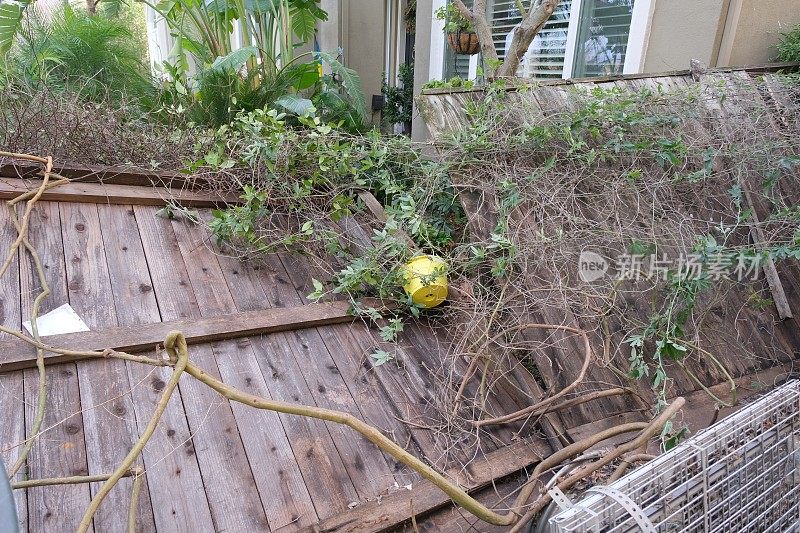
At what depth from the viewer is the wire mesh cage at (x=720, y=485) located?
1.14 m

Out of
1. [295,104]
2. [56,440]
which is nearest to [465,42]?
[295,104]

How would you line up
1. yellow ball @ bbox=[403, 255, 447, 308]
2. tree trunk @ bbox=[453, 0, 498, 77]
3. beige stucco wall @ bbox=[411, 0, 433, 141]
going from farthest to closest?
beige stucco wall @ bbox=[411, 0, 433, 141]
tree trunk @ bbox=[453, 0, 498, 77]
yellow ball @ bbox=[403, 255, 447, 308]

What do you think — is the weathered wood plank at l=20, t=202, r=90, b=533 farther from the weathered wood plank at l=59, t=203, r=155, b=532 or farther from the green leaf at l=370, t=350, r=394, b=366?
the green leaf at l=370, t=350, r=394, b=366

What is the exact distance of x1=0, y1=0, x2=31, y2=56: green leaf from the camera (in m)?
4.88

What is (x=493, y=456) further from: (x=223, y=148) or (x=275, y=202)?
(x=223, y=148)

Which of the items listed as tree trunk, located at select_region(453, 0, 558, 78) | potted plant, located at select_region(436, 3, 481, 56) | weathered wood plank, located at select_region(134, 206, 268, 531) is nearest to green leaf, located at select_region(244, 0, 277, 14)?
potted plant, located at select_region(436, 3, 481, 56)

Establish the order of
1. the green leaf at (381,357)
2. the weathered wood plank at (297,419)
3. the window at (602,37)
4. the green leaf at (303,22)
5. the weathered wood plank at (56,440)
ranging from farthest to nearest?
the green leaf at (303,22) < the window at (602,37) < the green leaf at (381,357) < the weathered wood plank at (297,419) < the weathered wood plank at (56,440)

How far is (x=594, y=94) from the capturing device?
3.19m

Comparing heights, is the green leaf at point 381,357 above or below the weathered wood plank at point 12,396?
below

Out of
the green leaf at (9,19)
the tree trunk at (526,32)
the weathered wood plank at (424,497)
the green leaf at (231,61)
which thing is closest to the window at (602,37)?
the tree trunk at (526,32)

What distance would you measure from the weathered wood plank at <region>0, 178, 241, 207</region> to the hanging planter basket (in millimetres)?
3588

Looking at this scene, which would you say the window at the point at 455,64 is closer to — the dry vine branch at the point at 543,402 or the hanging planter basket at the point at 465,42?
the hanging planter basket at the point at 465,42

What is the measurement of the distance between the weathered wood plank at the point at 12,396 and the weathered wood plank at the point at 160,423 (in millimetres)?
328

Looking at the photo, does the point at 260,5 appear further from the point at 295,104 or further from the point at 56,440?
the point at 56,440
